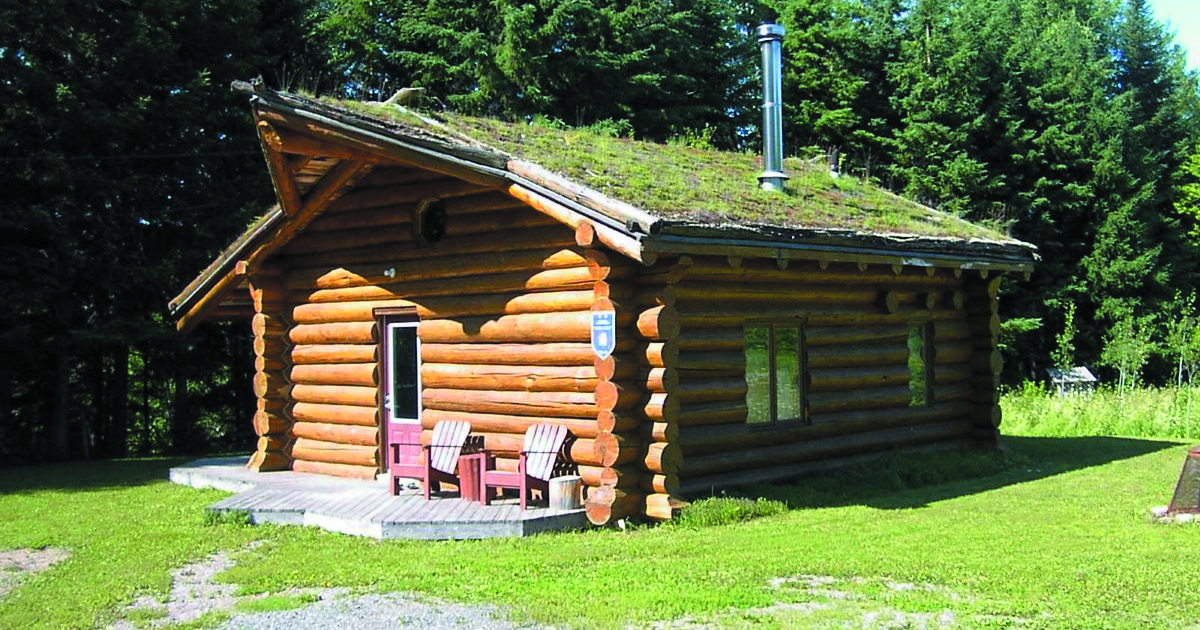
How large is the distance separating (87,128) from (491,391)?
14519 millimetres

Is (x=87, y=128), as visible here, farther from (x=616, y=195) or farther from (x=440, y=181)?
(x=616, y=195)

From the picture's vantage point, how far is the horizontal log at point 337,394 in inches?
546

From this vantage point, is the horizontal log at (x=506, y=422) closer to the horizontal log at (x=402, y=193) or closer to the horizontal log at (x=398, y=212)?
the horizontal log at (x=398, y=212)

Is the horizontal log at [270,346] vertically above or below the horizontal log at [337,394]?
above

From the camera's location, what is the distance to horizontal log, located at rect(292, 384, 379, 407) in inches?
546

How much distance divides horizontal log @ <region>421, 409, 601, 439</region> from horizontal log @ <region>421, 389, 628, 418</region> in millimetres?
47

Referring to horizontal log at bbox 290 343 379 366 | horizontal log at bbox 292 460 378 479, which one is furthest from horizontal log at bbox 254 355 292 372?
horizontal log at bbox 292 460 378 479

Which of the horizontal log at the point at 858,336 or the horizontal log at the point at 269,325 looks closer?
the horizontal log at the point at 858,336

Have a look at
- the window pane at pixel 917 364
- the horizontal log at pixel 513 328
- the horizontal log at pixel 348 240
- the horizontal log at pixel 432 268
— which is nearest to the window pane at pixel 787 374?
the window pane at pixel 917 364

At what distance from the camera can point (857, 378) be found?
13.8m

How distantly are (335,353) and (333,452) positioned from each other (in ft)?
4.35

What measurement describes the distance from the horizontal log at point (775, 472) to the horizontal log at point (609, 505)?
2.10ft

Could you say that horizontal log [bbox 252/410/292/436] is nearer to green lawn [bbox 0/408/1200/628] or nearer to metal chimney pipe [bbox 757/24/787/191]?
green lawn [bbox 0/408/1200/628]

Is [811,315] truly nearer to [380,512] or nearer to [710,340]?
[710,340]
